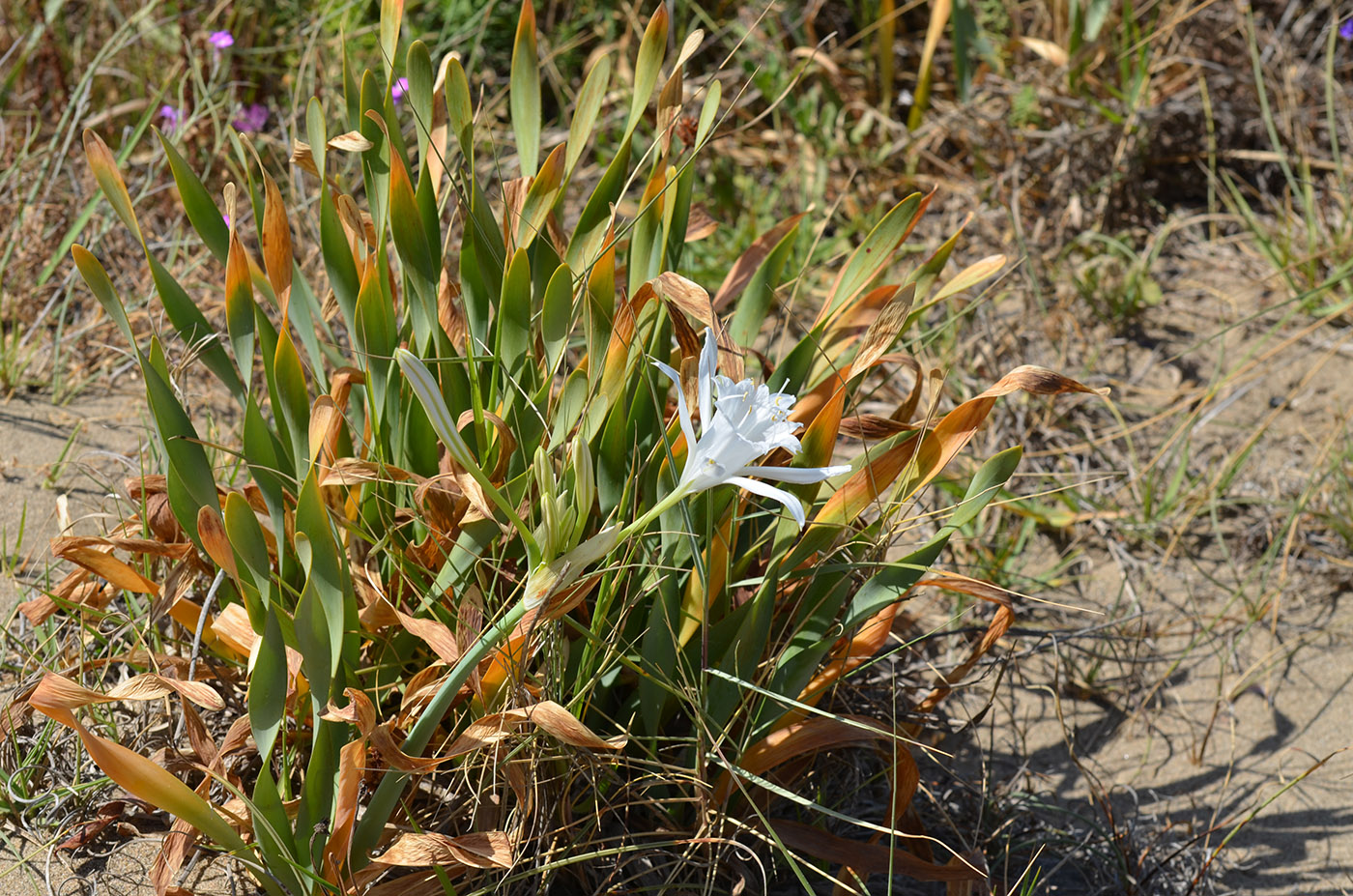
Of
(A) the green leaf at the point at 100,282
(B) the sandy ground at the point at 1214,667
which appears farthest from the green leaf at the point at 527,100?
(B) the sandy ground at the point at 1214,667

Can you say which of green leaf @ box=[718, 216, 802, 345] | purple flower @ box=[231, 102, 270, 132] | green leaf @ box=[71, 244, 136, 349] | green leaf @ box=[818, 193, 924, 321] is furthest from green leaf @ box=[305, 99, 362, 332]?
purple flower @ box=[231, 102, 270, 132]

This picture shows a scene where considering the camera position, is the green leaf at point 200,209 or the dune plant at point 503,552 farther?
the green leaf at point 200,209

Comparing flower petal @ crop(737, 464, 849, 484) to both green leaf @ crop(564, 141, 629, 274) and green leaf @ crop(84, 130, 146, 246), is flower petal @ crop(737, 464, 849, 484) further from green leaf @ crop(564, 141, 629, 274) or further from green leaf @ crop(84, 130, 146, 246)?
green leaf @ crop(84, 130, 146, 246)

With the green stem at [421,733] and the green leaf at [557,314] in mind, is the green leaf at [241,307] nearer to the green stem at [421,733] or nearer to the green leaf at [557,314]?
the green leaf at [557,314]

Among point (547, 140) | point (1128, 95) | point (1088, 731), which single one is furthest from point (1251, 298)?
point (547, 140)

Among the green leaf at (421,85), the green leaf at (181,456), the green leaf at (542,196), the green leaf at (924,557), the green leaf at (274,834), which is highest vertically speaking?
the green leaf at (421,85)

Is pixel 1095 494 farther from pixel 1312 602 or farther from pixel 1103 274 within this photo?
pixel 1103 274

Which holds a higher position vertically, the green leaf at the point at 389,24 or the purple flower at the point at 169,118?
the green leaf at the point at 389,24
